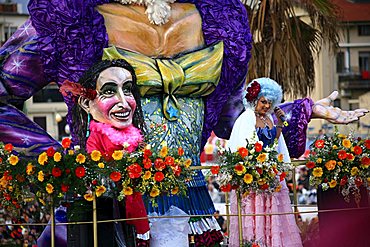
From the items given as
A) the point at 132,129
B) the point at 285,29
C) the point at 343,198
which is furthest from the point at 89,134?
the point at 285,29

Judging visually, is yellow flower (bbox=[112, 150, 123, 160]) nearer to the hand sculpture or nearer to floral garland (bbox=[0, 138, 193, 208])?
floral garland (bbox=[0, 138, 193, 208])

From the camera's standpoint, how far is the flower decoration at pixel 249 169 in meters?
7.48

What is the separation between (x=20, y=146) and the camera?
8258 millimetres

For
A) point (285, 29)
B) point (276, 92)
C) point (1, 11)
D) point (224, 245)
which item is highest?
point (1, 11)

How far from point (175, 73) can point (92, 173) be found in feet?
5.23

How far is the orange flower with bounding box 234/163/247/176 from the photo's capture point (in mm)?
7438

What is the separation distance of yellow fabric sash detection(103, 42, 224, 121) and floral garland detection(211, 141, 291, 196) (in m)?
0.85

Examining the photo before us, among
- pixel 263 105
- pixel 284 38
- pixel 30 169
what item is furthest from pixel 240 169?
pixel 284 38

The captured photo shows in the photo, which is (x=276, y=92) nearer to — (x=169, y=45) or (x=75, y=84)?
(x=169, y=45)

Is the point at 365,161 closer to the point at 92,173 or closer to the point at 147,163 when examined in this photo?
the point at 147,163

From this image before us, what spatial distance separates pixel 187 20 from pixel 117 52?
70 centimetres

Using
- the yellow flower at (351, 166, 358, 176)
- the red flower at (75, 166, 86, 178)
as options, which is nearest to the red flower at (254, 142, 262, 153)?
the yellow flower at (351, 166, 358, 176)

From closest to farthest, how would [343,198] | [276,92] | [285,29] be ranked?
[343,198] → [276,92] → [285,29]

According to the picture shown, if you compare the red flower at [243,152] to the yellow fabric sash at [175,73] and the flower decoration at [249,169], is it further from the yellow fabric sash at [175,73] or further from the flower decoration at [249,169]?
the yellow fabric sash at [175,73]
